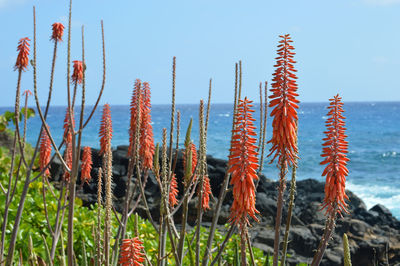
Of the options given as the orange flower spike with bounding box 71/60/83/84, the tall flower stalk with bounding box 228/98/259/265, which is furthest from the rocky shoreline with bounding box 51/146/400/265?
the tall flower stalk with bounding box 228/98/259/265

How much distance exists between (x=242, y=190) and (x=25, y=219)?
5287 mm

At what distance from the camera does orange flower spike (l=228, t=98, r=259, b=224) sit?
2.15m

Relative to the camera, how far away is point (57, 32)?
2.86m

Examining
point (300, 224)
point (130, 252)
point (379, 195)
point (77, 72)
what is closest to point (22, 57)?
point (77, 72)

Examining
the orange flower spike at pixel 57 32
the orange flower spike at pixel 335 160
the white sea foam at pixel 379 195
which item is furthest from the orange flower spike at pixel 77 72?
the white sea foam at pixel 379 195

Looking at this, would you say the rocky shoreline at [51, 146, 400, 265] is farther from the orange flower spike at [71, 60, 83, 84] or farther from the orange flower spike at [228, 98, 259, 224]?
the orange flower spike at [228, 98, 259, 224]

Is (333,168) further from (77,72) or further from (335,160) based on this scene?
(77,72)

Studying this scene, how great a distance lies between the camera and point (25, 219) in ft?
22.1

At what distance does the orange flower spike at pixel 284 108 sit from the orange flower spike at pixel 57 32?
134 centimetres

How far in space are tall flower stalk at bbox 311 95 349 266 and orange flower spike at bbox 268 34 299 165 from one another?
8.1 inches

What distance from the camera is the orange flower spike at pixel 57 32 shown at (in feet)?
9.30

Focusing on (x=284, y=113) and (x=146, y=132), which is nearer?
(x=284, y=113)

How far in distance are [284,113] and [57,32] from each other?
4.79ft

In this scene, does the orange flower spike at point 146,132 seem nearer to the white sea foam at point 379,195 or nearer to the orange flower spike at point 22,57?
the orange flower spike at point 22,57
